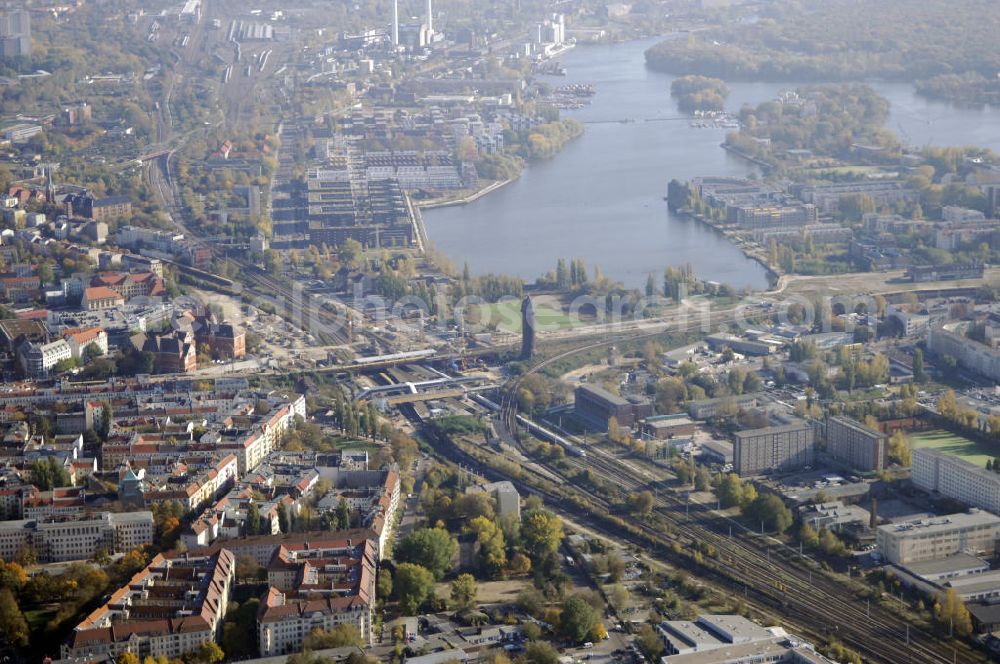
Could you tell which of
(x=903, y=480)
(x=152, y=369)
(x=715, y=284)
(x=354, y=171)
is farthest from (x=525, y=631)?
(x=354, y=171)

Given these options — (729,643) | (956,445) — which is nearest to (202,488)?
(729,643)

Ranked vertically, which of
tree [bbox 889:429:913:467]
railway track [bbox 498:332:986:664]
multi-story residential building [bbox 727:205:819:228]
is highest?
multi-story residential building [bbox 727:205:819:228]

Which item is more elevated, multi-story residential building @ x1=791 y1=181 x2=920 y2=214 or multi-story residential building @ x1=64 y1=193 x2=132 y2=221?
multi-story residential building @ x1=64 y1=193 x2=132 y2=221

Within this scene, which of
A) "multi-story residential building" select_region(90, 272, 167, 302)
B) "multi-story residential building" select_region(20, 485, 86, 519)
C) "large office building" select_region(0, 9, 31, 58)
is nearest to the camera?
"multi-story residential building" select_region(20, 485, 86, 519)

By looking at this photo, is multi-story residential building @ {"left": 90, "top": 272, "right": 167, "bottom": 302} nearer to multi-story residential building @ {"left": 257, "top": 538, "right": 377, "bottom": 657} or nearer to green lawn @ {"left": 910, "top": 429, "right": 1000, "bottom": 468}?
multi-story residential building @ {"left": 257, "top": 538, "right": 377, "bottom": 657}

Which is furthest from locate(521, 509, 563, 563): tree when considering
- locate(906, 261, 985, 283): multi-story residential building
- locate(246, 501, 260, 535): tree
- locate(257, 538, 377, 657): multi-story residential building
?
locate(906, 261, 985, 283): multi-story residential building

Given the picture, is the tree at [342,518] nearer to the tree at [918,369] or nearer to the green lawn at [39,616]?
the green lawn at [39,616]
